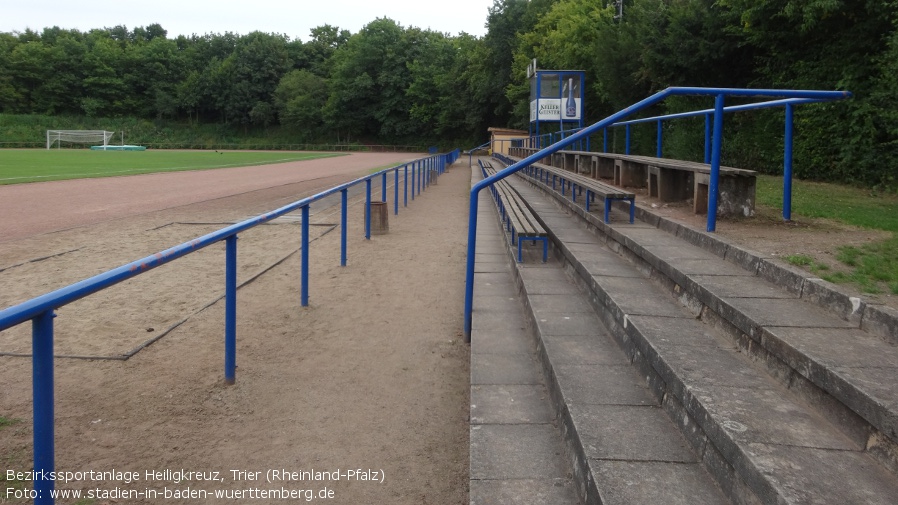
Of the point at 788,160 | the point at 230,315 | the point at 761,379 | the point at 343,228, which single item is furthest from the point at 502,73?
the point at 761,379

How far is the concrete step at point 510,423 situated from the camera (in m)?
2.88

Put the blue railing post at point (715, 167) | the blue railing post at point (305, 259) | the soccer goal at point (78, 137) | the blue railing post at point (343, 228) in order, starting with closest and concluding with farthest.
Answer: the blue railing post at point (715, 167) < the blue railing post at point (305, 259) < the blue railing post at point (343, 228) < the soccer goal at point (78, 137)

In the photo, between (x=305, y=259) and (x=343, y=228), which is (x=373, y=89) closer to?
(x=343, y=228)

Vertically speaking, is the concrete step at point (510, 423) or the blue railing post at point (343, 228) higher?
the blue railing post at point (343, 228)

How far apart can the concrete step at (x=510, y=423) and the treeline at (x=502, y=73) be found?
8.39 metres

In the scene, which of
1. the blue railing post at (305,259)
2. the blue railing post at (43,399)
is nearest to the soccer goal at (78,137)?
the blue railing post at (305,259)

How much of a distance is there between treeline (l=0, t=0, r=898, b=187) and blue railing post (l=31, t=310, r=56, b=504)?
1123cm

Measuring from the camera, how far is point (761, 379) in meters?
3.07

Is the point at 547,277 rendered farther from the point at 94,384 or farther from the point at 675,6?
the point at 675,6

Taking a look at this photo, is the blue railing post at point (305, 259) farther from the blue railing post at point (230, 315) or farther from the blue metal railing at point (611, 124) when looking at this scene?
the blue railing post at point (230, 315)

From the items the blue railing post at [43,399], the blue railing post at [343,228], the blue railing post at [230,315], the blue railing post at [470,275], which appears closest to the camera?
the blue railing post at [43,399]

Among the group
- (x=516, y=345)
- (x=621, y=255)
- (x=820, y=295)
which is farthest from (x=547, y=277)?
(x=820, y=295)

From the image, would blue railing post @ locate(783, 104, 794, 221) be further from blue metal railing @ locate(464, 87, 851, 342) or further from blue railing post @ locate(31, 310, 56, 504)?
blue railing post @ locate(31, 310, 56, 504)

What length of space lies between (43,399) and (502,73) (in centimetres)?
5847
